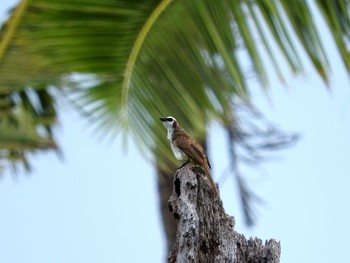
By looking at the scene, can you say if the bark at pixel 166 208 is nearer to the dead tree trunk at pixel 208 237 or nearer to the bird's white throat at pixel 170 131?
the bird's white throat at pixel 170 131

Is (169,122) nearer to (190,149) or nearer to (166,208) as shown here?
(190,149)

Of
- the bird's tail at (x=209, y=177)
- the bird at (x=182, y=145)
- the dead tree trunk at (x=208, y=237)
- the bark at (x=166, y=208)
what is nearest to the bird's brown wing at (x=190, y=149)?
the bird at (x=182, y=145)

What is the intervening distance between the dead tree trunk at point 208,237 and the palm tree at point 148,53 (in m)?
1.02

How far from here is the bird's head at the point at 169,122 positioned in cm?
584

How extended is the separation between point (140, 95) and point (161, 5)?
49cm

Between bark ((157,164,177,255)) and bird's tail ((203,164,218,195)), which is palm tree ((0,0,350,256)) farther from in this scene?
bark ((157,164,177,255))

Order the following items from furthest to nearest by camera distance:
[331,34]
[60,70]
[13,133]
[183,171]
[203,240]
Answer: [60,70] < [331,34] < [183,171] < [203,240] < [13,133]

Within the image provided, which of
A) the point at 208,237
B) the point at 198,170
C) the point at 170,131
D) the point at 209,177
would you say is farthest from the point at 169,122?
the point at 208,237

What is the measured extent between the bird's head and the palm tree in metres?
0.06

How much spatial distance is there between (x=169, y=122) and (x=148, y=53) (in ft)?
1.38

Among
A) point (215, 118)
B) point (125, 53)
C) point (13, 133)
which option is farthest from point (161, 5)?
point (13, 133)

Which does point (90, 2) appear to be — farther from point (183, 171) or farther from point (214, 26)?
point (183, 171)

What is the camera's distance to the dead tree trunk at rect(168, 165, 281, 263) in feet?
13.9

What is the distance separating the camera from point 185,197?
4582mm
